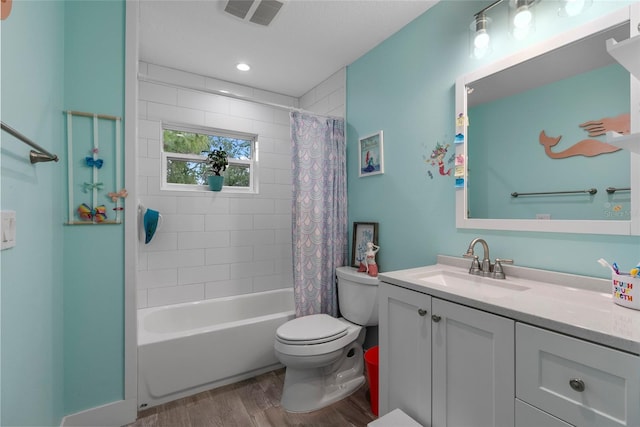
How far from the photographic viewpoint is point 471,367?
3.38ft

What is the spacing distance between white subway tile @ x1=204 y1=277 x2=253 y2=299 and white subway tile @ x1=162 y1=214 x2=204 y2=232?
539mm

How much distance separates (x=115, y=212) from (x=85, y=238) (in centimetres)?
19

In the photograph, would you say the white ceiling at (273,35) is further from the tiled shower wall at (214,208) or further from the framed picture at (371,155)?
the framed picture at (371,155)

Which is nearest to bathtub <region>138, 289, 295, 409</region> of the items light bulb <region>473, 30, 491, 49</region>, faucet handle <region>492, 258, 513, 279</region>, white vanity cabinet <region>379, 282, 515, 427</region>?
white vanity cabinet <region>379, 282, 515, 427</region>

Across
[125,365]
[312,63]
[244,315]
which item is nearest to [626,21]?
[312,63]

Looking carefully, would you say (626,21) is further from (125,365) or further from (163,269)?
(163,269)

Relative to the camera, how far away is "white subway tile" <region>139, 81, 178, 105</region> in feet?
7.87

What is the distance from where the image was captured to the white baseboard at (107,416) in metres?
1.52

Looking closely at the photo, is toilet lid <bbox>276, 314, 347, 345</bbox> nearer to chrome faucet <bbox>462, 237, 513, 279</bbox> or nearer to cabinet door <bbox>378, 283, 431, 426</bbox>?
cabinet door <bbox>378, 283, 431, 426</bbox>

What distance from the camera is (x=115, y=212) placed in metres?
1.60

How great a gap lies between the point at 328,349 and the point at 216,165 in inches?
73.7

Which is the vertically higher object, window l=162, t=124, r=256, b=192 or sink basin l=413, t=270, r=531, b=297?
window l=162, t=124, r=256, b=192

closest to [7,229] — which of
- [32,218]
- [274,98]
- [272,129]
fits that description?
[32,218]

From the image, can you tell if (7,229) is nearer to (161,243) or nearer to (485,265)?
(161,243)
